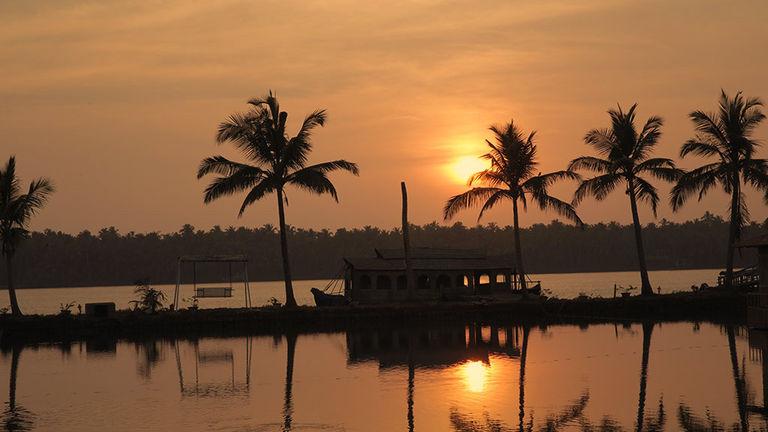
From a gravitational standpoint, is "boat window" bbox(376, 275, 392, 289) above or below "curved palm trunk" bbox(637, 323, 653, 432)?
above

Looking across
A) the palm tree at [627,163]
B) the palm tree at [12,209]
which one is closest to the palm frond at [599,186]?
the palm tree at [627,163]

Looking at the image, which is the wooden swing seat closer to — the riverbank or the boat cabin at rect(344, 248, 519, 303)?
the riverbank

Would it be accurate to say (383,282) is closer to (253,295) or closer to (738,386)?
(738,386)

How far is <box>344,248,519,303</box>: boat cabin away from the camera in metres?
63.2

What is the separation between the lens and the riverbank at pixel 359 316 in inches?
2077

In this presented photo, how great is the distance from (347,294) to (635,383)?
33.2m

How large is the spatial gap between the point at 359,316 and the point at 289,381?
67.3 ft

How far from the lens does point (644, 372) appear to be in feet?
120

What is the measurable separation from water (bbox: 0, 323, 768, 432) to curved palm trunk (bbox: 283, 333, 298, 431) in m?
0.07

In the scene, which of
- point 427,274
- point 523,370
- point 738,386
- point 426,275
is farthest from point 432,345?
point 426,275

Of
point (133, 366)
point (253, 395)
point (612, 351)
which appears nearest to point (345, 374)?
point (253, 395)

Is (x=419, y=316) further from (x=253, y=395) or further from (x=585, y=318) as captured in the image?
(x=253, y=395)

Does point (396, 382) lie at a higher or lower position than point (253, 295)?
lower

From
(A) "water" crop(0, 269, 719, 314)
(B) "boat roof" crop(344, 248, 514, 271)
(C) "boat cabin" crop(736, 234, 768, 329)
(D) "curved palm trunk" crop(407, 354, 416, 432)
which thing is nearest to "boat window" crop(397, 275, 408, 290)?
(B) "boat roof" crop(344, 248, 514, 271)
